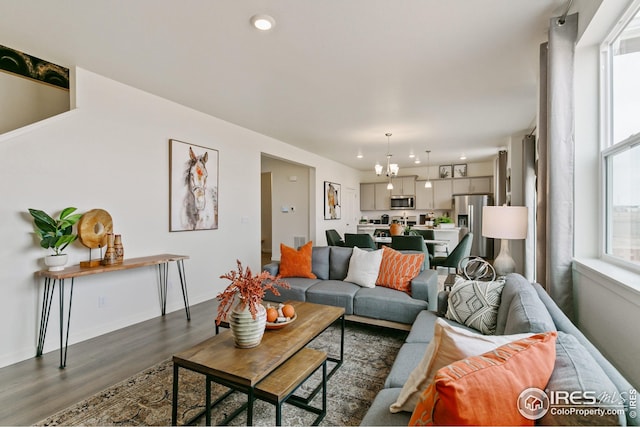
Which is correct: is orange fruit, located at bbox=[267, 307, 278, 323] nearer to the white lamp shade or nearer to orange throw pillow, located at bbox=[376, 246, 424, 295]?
orange throw pillow, located at bbox=[376, 246, 424, 295]

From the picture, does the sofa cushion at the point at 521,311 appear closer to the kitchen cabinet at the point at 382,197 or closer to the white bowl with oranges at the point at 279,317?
the white bowl with oranges at the point at 279,317

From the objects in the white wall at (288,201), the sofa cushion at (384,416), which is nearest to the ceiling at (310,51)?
the sofa cushion at (384,416)

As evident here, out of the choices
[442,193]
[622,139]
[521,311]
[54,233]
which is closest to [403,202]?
[442,193]

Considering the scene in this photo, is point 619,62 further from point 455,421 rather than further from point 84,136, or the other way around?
point 84,136

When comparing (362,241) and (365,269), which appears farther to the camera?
(362,241)

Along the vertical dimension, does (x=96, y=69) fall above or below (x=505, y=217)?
above

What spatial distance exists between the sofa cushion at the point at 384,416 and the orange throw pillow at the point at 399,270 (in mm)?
1832

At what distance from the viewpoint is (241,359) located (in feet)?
5.25

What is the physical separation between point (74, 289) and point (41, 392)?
104cm

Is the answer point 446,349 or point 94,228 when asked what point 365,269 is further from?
point 94,228

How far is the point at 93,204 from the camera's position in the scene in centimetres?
304

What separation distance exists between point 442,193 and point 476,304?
22.9ft

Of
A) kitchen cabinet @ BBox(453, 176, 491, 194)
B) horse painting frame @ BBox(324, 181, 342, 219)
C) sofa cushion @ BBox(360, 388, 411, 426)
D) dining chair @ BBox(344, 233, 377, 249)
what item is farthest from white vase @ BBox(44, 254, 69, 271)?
kitchen cabinet @ BBox(453, 176, 491, 194)

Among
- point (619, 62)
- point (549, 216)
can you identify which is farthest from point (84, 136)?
point (619, 62)
